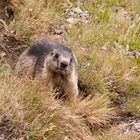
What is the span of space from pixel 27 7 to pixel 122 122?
Answer: 8.93 feet

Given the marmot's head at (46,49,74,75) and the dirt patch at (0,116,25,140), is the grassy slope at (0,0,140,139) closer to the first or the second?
the dirt patch at (0,116,25,140)

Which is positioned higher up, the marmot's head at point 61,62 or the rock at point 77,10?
the rock at point 77,10

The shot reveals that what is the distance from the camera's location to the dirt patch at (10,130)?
5.57 meters

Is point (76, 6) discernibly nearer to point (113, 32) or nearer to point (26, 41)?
point (113, 32)

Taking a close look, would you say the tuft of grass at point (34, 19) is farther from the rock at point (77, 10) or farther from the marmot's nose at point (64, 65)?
the marmot's nose at point (64, 65)

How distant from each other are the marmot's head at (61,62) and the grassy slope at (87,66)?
18.6 inches

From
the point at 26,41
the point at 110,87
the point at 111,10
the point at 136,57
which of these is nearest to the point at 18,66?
the point at 26,41

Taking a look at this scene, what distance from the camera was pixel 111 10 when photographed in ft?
32.2

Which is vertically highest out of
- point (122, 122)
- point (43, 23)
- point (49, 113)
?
point (43, 23)

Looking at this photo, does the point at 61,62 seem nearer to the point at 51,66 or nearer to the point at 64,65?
the point at 64,65

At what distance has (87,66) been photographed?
7918 millimetres

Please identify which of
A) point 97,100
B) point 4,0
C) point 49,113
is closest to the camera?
point 49,113

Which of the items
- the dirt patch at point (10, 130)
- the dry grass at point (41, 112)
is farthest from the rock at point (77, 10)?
the dirt patch at point (10, 130)

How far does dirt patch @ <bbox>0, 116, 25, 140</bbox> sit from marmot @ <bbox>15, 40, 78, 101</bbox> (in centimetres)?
137
